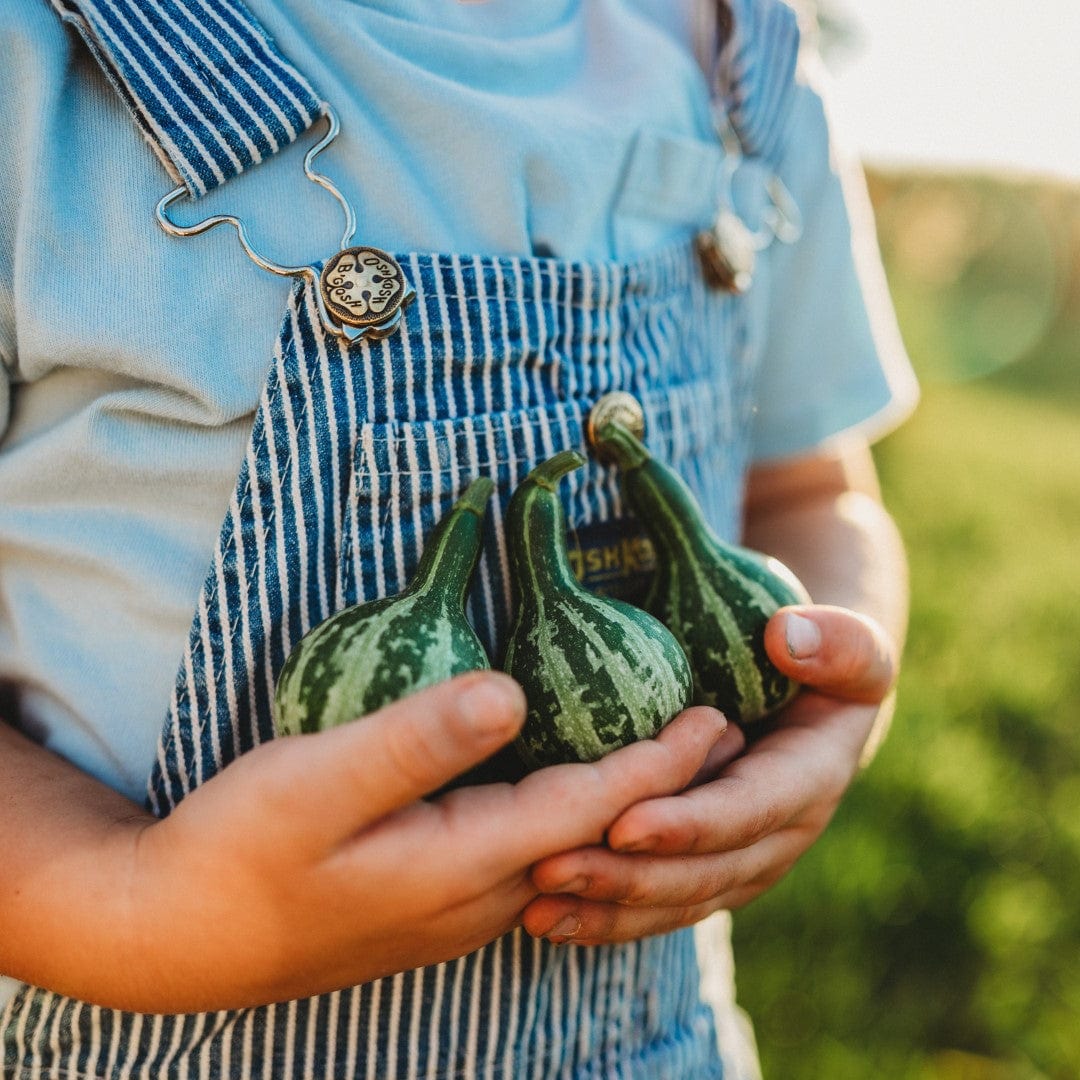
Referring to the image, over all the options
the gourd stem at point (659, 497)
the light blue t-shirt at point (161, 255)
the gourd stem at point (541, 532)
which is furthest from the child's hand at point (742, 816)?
the light blue t-shirt at point (161, 255)

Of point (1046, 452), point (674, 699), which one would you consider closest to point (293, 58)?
point (674, 699)

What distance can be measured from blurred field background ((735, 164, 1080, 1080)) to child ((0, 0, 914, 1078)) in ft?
5.06

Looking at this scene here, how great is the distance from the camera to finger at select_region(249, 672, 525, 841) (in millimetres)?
743

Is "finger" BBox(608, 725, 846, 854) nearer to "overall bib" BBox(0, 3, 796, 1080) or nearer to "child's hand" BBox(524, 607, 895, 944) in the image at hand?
"child's hand" BBox(524, 607, 895, 944)

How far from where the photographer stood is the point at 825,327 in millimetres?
1655

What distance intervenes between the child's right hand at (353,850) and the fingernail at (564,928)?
5cm

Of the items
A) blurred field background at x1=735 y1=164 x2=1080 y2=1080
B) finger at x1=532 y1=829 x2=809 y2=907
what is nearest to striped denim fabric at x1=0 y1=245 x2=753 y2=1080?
finger at x1=532 y1=829 x2=809 y2=907

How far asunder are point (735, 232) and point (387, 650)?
0.83 meters

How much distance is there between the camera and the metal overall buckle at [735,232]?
133 cm

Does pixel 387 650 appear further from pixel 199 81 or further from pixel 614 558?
pixel 199 81

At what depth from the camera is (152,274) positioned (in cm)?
95

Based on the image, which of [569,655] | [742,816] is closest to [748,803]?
[742,816]

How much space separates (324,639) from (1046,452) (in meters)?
8.10

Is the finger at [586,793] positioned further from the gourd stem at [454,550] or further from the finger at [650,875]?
the gourd stem at [454,550]
